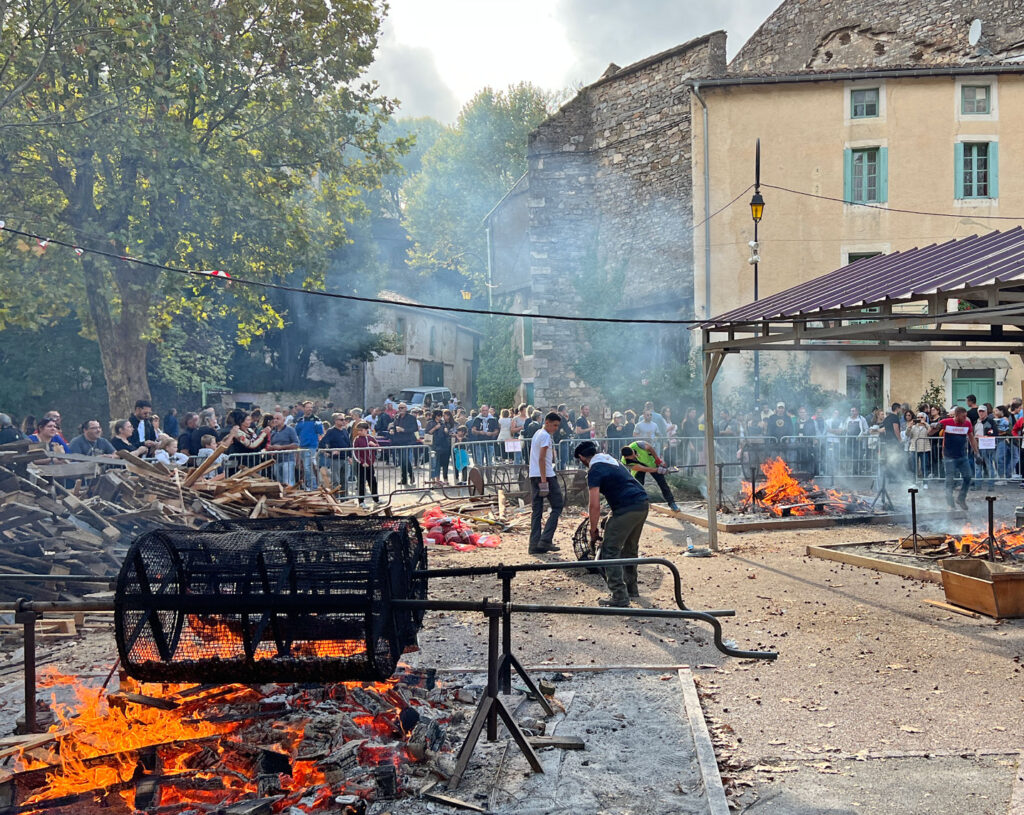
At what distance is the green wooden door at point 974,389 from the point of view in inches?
958

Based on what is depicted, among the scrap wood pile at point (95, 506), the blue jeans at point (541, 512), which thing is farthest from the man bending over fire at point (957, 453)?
the scrap wood pile at point (95, 506)

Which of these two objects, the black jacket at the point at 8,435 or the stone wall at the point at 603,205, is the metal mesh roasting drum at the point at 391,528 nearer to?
the black jacket at the point at 8,435

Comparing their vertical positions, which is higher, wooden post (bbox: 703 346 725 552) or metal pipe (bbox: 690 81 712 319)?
metal pipe (bbox: 690 81 712 319)

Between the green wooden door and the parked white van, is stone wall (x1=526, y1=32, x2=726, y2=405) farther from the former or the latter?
the parked white van

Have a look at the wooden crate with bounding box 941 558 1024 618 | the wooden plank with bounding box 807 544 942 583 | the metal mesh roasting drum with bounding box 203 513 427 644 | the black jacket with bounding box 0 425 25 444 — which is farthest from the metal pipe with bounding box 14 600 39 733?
the wooden plank with bounding box 807 544 942 583

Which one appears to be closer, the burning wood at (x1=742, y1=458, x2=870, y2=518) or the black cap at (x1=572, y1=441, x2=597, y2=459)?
the black cap at (x1=572, y1=441, x2=597, y2=459)

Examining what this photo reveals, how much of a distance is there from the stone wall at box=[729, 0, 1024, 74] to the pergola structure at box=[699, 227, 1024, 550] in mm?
19496

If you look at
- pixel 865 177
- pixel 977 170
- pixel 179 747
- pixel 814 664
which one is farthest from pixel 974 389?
pixel 179 747

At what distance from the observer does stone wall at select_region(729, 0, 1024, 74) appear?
27.2 meters

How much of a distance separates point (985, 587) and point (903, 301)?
2.84m

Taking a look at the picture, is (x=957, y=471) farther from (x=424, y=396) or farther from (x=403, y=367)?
(x=403, y=367)

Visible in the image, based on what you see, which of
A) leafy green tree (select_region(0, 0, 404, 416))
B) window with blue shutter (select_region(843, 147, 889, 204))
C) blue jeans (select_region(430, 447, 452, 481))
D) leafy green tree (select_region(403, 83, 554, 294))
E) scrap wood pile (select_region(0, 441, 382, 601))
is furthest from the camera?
leafy green tree (select_region(403, 83, 554, 294))

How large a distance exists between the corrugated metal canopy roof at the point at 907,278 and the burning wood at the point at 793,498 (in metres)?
3.69

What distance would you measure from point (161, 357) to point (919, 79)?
24.8 m
